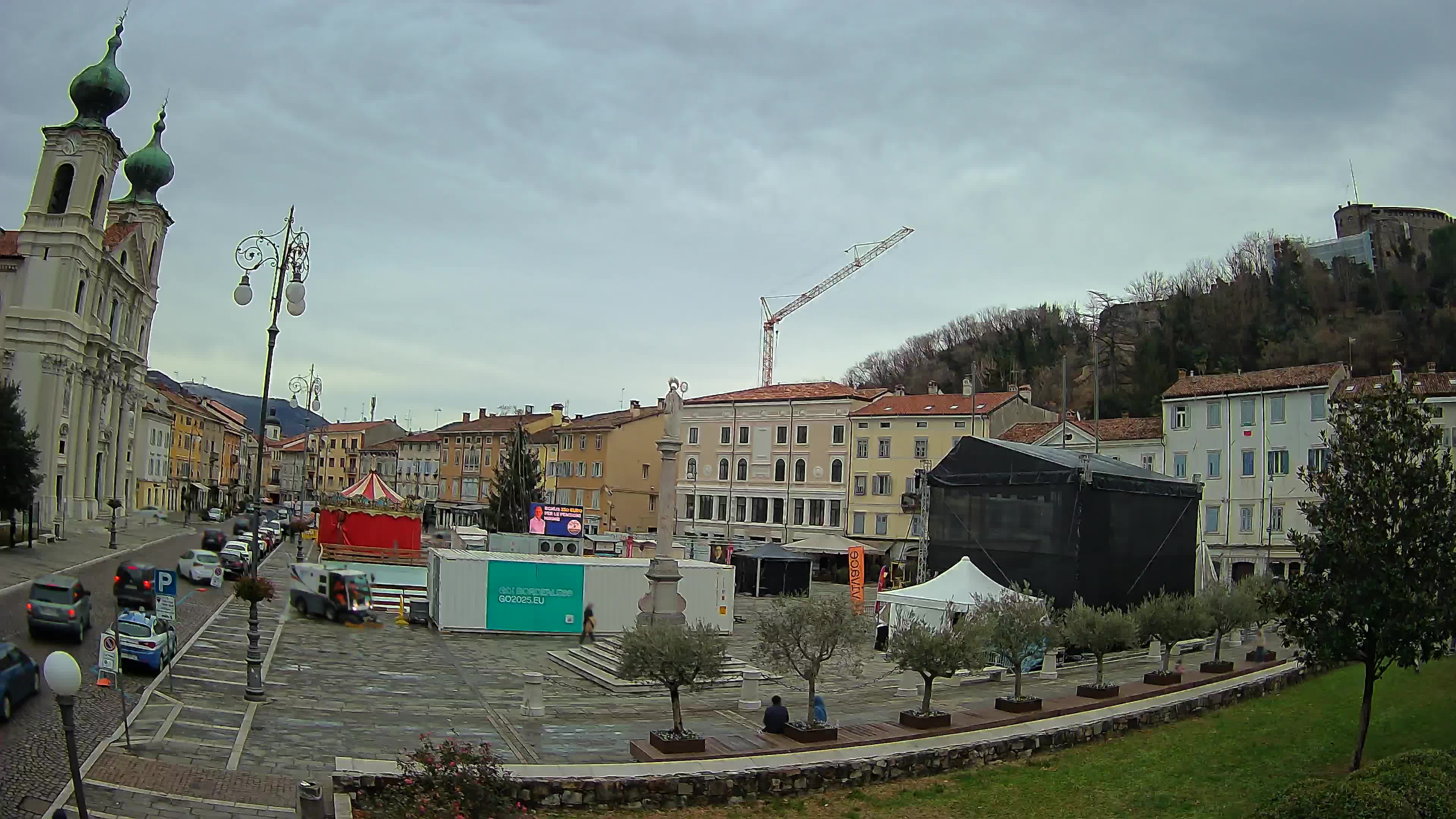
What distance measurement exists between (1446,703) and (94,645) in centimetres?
2788

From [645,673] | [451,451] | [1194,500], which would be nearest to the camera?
[645,673]

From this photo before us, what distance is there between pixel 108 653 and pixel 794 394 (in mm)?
52136

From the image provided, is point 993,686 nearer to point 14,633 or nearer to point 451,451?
point 14,633

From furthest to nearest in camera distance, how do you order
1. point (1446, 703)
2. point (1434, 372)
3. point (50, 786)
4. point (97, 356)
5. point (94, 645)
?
point (97, 356)
point (1434, 372)
point (94, 645)
point (1446, 703)
point (50, 786)

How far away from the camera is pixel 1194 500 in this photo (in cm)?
3925

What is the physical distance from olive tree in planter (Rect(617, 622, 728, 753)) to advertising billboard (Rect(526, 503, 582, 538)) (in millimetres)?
26066

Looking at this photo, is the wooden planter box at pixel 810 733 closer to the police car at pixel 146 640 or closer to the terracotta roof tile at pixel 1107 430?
the police car at pixel 146 640

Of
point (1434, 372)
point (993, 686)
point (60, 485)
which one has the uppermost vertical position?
point (1434, 372)

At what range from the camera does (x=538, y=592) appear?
32.9 m

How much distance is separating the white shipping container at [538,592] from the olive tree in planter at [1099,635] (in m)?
12.8

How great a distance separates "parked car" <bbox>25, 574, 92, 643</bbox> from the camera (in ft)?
71.4

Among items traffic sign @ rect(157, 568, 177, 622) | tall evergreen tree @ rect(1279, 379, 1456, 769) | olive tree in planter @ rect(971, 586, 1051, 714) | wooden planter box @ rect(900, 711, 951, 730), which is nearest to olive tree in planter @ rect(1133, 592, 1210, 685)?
olive tree in planter @ rect(971, 586, 1051, 714)

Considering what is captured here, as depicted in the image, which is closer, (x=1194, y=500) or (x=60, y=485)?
(x=1194, y=500)

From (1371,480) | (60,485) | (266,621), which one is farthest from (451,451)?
(1371,480)
